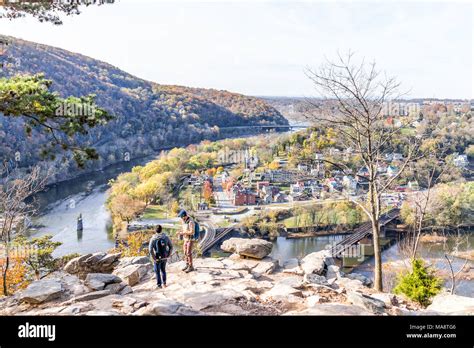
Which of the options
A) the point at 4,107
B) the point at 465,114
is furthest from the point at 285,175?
the point at 4,107

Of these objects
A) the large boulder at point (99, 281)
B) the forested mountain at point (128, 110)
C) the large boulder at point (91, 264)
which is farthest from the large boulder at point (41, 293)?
the forested mountain at point (128, 110)

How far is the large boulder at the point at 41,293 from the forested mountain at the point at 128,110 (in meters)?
12.1

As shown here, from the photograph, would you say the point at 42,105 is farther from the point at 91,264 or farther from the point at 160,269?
the point at 91,264

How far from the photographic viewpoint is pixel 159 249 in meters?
4.08

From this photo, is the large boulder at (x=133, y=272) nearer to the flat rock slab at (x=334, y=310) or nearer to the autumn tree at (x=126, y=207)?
the flat rock slab at (x=334, y=310)

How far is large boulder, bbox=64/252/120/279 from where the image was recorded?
5.44m

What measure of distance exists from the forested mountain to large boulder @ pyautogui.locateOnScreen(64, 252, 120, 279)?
35.8ft

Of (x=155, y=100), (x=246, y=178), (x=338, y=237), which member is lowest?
(x=338, y=237)

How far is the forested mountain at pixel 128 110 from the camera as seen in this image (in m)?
18.4

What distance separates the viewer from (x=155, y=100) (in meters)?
27.0

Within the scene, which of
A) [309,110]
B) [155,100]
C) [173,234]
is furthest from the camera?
[155,100]
